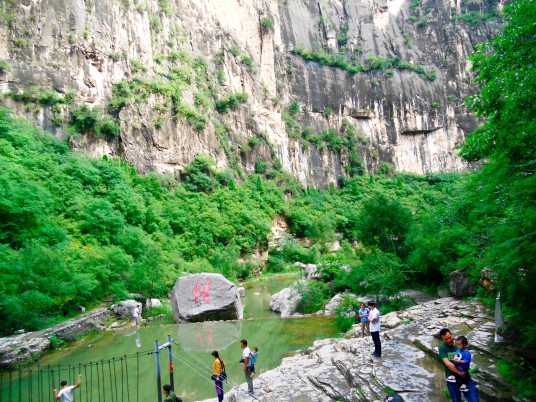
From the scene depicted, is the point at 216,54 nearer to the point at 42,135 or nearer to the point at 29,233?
the point at 42,135

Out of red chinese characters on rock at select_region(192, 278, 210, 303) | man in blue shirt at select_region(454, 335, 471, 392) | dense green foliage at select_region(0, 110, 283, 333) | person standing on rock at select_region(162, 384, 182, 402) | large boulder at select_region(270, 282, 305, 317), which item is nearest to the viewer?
man in blue shirt at select_region(454, 335, 471, 392)

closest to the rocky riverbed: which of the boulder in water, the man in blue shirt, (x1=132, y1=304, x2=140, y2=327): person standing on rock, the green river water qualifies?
the man in blue shirt

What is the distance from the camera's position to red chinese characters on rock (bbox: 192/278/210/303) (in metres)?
18.8

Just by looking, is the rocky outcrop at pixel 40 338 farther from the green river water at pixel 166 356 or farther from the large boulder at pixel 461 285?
the large boulder at pixel 461 285

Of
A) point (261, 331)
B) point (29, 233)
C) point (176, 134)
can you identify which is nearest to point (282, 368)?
point (261, 331)

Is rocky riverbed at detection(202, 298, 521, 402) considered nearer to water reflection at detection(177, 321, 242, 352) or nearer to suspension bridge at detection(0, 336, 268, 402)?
suspension bridge at detection(0, 336, 268, 402)

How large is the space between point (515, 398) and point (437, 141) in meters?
78.5

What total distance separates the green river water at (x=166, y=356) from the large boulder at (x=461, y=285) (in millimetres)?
4932

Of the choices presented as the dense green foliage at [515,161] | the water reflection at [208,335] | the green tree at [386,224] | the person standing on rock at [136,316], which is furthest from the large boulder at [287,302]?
the dense green foliage at [515,161]

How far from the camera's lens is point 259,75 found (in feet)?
193

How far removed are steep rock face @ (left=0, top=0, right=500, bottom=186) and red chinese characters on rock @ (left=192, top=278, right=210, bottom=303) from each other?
18674 mm

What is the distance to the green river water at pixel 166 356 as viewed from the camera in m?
10.4

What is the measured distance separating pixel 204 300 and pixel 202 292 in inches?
17.3

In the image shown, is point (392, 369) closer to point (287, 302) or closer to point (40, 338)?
point (40, 338)
